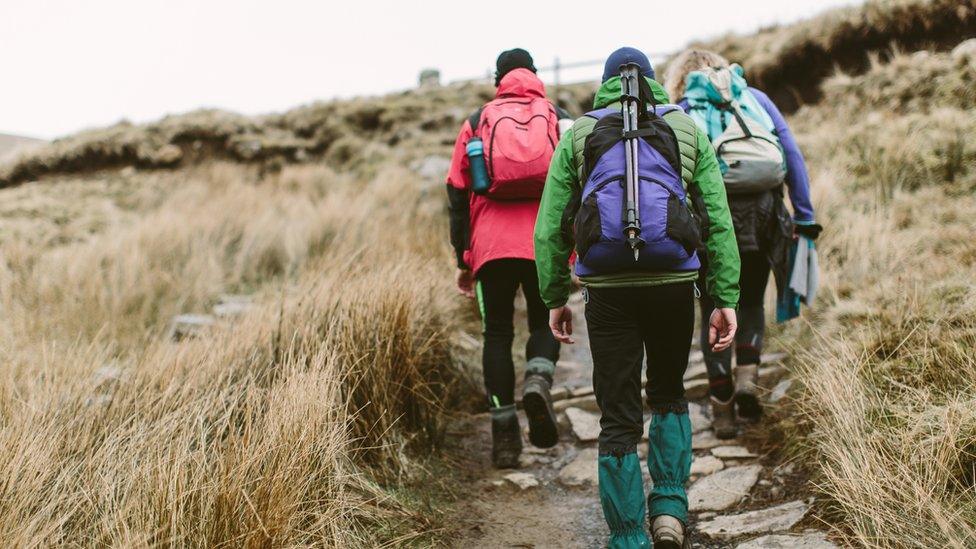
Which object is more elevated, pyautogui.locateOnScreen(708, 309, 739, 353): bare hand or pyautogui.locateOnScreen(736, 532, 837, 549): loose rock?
pyautogui.locateOnScreen(708, 309, 739, 353): bare hand

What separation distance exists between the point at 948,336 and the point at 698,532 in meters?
1.42

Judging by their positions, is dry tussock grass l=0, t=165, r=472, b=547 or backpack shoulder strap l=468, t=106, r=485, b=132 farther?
backpack shoulder strap l=468, t=106, r=485, b=132

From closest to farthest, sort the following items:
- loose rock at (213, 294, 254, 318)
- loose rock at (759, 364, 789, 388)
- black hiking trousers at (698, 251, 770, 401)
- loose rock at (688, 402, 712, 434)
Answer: black hiking trousers at (698, 251, 770, 401) → loose rock at (688, 402, 712, 434) → loose rock at (759, 364, 789, 388) → loose rock at (213, 294, 254, 318)

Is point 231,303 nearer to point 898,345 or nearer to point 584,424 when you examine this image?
point 584,424

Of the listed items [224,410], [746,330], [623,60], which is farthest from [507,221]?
[224,410]

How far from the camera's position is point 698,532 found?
2.89m

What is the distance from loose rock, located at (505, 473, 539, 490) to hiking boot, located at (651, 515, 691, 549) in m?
1.03

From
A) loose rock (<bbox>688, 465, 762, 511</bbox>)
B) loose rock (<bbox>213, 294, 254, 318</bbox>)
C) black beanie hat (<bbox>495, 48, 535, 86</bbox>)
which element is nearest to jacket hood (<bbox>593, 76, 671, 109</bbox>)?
black beanie hat (<bbox>495, 48, 535, 86</bbox>)

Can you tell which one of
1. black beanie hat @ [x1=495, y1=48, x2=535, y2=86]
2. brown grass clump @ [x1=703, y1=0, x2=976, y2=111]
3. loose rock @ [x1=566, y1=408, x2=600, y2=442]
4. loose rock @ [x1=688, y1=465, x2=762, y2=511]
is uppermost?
brown grass clump @ [x1=703, y1=0, x2=976, y2=111]

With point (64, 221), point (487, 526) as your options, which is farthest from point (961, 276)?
point (64, 221)

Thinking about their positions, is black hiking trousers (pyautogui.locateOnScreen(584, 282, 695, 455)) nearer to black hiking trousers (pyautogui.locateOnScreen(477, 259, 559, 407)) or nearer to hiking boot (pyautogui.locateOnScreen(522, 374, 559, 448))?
hiking boot (pyautogui.locateOnScreen(522, 374, 559, 448))

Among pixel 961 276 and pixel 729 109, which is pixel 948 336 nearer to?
pixel 961 276

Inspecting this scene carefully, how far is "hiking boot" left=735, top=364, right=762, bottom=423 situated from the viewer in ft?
12.3

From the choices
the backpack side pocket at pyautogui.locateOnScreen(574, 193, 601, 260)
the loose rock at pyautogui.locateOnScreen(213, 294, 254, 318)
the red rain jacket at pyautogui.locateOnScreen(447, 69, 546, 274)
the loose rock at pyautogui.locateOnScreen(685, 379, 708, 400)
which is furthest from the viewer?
the loose rock at pyautogui.locateOnScreen(213, 294, 254, 318)
